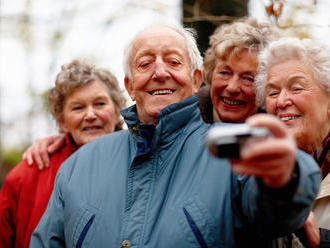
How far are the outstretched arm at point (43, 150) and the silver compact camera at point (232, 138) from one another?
2278 mm

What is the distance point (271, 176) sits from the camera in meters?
1.53

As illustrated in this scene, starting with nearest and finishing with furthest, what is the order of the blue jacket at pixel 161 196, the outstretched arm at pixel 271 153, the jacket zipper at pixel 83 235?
the outstretched arm at pixel 271 153, the blue jacket at pixel 161 196, the jacket zipper at pixel 83 235

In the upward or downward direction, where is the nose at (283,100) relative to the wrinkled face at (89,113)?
upward

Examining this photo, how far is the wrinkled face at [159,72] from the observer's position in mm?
2525

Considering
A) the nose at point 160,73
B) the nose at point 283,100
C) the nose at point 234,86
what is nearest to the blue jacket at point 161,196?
the nose at point 160,73

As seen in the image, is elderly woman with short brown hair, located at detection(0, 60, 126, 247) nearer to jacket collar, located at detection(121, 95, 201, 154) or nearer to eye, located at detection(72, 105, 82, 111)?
eye, located at detection(72, 105, 82, 111)

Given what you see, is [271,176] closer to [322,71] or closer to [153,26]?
[322,71]

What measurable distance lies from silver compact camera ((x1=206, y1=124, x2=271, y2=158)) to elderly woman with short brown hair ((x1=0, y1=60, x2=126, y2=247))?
2.11m

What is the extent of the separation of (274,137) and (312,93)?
45.8 inches

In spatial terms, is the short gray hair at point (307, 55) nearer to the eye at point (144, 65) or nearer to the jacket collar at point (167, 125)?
the jacket collar at point (167, 125)

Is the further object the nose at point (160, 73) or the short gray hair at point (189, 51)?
the short gray hair at point (189, 51)

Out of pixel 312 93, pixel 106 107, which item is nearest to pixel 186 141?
pixel 312 93

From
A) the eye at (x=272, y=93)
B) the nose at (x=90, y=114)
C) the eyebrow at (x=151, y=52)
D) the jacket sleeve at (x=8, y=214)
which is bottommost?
the jacket sleeve at (x=8, y=214)

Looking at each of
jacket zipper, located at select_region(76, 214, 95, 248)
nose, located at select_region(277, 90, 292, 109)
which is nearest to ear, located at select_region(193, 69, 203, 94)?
nose, located at select_region(277, 90, 292, 109)
